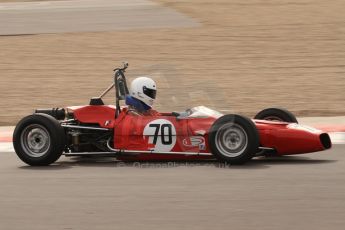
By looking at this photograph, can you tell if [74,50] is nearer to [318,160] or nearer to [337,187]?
[318,160]

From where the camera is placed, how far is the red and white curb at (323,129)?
12.3 metres

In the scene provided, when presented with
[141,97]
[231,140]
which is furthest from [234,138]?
[141,97]

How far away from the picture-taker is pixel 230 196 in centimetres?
827

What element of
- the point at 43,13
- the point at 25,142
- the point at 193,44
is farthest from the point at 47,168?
the point at 43,13

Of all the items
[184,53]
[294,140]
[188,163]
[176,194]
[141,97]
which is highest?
[184,53]

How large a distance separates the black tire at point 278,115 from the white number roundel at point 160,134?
57.1 inches

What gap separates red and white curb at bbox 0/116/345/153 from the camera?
12344 mm

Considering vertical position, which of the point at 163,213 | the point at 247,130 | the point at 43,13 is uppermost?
the point at 43,13

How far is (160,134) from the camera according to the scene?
10.3 meters

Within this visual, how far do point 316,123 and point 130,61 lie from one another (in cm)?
717

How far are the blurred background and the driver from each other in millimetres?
3233

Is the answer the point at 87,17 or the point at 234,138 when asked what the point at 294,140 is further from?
the point at 87,17

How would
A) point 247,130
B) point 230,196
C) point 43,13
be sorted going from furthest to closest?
point 43,13
point 247,130
point 230,196

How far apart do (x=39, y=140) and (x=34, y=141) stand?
0.20 feet
